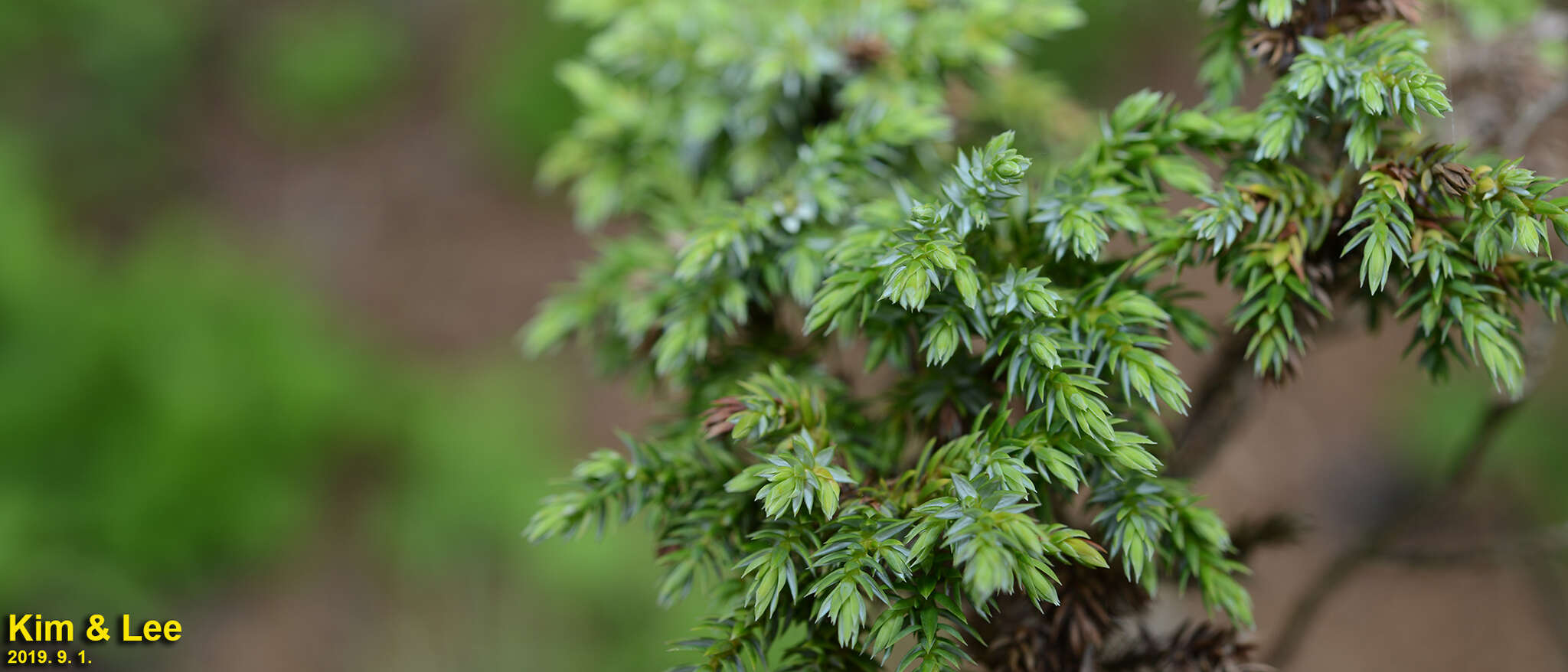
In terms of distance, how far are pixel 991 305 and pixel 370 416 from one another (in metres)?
3.86

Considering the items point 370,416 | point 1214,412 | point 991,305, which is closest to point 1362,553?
point 1214,412

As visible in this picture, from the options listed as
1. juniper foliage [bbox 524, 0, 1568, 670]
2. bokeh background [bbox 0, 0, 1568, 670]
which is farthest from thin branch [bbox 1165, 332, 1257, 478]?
bokeh background [bbox 0, 0, 1568, 670]

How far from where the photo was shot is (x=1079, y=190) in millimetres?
1337

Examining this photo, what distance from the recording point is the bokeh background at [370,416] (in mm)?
3562

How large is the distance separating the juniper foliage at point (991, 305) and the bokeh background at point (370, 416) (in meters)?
1.82

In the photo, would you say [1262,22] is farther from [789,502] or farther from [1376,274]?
[789,502]

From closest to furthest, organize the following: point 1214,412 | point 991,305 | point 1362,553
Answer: point 991,305 < point 1214,412 < point 1362,553

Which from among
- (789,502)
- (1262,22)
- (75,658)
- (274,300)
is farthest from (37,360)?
(1262,22)

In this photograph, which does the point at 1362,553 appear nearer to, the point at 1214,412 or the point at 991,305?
the point at 1214,412

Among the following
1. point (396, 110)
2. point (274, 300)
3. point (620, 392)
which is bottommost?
point (620, 392)

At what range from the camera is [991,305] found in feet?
3.95

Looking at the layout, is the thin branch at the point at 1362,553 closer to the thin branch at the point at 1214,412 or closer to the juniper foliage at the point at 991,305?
the thin branch at the point at 1214,412

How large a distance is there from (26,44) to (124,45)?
0.44 meters

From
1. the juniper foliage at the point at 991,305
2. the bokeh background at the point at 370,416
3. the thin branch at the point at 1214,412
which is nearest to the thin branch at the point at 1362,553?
the thin branch at the point at 1214,412
